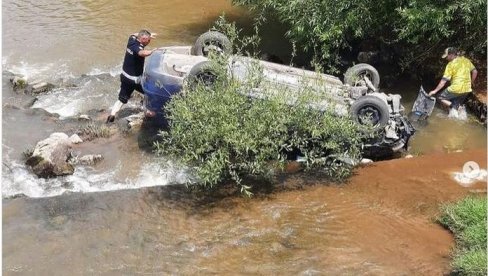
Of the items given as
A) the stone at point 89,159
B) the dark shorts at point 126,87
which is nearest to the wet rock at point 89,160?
the stone at point 89,159

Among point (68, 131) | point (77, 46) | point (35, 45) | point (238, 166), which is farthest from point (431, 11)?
point (35, 45)

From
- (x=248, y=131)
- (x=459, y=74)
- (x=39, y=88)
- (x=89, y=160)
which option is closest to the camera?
(x=248, y=131)

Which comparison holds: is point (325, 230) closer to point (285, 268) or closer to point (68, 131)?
point (285, 268)

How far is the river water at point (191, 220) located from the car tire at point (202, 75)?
4.49 ft

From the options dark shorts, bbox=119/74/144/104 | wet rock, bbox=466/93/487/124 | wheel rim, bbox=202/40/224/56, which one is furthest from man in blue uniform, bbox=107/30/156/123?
wet rock, bbox=466/93/487/124

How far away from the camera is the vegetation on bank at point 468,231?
652 cm

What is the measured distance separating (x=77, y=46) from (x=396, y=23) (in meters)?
7.40

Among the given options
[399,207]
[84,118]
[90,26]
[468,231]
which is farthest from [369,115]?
[90,26]

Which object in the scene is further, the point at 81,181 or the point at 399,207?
the point at 81,181

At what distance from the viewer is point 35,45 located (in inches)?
556

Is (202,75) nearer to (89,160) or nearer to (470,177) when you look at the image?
(89,160)

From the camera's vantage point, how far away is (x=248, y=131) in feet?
26.9

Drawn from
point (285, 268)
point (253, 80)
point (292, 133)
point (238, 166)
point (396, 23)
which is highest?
point (396, 23)

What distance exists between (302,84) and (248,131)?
1.36 m
